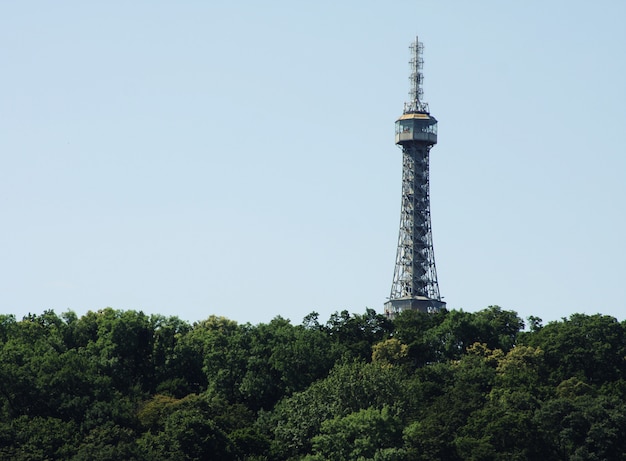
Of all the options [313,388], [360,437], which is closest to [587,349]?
[313,388]

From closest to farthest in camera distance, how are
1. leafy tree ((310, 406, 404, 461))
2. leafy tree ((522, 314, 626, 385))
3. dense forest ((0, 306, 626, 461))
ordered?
leafy tree ((310, 406, 404, 461))
dense forest ((0, 306, 626, 461))
leafy tree ((522, 314, 626, 385))

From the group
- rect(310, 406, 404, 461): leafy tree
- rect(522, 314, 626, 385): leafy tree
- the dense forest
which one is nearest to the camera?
rect(310, 406, 404, 461): leafy tree

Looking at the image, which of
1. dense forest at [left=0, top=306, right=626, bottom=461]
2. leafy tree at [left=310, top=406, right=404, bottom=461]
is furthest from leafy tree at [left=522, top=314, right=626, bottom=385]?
leafy tree at [left=310, top=406, right=404, bottom=461]

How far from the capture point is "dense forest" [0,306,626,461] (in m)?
112

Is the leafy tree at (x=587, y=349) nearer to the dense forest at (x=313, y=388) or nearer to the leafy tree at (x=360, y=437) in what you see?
the dense forest at (x=313, y=388)

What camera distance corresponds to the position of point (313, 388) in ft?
401

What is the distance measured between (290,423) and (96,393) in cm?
1519

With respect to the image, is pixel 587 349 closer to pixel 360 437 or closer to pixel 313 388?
pixel 313 388

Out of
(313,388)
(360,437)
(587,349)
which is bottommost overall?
(360,437)

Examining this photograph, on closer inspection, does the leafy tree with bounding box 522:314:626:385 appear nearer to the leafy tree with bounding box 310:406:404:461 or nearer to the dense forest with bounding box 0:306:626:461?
the dense forest with bounding box 0:306:626:461

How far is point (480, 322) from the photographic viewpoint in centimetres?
14875

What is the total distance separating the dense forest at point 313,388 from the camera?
366 feet

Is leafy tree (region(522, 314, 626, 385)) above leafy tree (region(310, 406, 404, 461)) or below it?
above

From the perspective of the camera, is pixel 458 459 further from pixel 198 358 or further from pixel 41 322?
pixel 41 322
